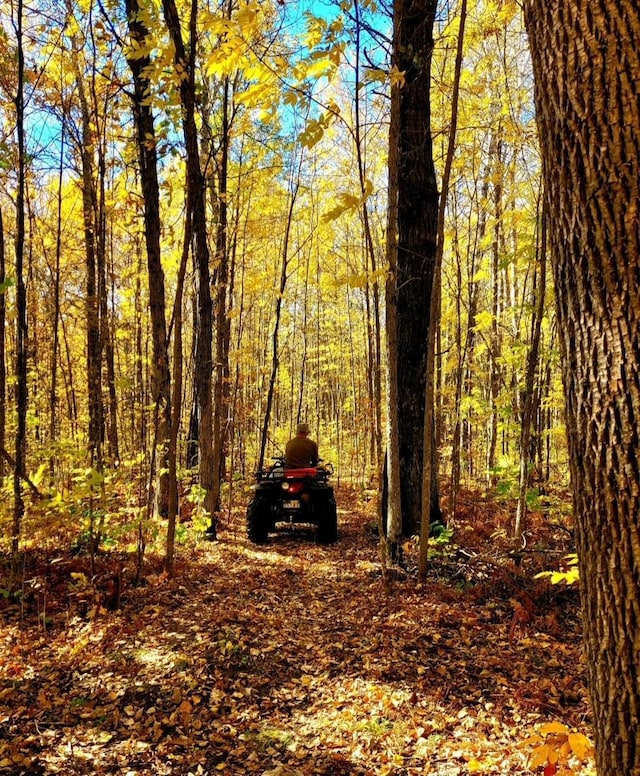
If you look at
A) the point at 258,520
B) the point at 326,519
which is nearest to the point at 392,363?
the point at 326,519

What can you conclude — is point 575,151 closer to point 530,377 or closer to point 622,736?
point 622,736

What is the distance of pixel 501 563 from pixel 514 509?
384 cm

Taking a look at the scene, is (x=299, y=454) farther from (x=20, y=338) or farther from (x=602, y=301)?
(x=602, y=301)

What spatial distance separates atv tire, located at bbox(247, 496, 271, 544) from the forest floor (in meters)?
1.65

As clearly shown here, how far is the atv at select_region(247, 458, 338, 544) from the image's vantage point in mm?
8039

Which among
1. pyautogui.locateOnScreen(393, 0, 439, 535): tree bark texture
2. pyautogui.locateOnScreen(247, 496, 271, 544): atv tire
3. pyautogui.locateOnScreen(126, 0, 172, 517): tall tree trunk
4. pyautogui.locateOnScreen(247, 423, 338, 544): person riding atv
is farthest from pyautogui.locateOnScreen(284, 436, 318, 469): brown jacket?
pyautogui.locateOnScreen(126, 0, 172, 517): tall tree trunk

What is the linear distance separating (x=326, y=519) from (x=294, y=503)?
1.96 ft

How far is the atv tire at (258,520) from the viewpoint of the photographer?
822 centimetres

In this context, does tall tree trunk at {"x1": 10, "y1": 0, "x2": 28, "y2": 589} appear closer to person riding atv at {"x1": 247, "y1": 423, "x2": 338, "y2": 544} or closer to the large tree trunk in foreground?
person riding atv at {"x1": 247, "y1": 423, "x2": 338, "y2": 544}

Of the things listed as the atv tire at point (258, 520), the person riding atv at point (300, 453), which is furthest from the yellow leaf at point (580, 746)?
the person riding atv at point (300, 453)

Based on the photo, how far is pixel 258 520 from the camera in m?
8.28

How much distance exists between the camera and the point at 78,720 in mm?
3600

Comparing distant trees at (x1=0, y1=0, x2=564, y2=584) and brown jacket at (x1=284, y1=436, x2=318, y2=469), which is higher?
distant trees at (x1=0, y1=0, x2=564, y2=584)

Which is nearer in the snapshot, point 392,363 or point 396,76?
point 396,76
